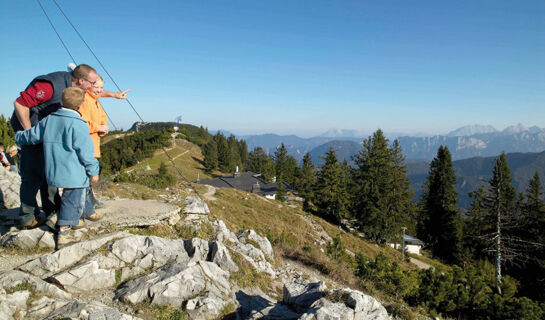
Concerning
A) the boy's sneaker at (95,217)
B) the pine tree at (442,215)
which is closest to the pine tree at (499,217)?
the pine tree at (442,215)

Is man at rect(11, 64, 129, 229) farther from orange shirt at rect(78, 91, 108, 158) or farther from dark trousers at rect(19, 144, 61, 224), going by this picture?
orange shirt at rect(78, 91, 108, 158)

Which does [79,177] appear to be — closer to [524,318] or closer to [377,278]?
[377,278]

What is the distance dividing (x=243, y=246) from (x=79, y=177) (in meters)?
4.66

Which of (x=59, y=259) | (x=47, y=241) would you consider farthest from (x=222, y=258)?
(x=47, y=241)

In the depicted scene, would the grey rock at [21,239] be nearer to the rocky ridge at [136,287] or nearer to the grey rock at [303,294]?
the rocky ridge at [136,287]

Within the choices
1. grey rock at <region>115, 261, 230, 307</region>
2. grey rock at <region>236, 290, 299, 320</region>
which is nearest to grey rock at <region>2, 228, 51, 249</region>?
grey rock at <region>115, 261, 230, 307</region>

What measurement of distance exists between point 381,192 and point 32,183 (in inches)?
1327

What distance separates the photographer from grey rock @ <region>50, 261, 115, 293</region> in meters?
4.29

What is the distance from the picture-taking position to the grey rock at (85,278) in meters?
4.29

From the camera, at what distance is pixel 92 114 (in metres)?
5.18

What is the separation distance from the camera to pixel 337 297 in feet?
15.5

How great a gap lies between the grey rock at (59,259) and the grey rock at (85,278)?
202mm

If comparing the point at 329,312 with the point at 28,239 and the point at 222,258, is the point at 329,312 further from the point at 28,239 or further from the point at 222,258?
the point at 28,239

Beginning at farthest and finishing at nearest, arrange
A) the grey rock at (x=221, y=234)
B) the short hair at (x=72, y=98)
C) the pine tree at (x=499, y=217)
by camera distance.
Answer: the pine tree at (x=499, y=217)
the grey rock at (x=221, y=234)
the short hair at (x=72, y=98)
